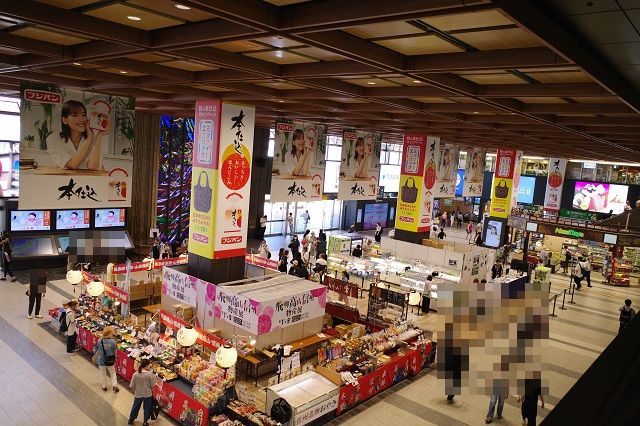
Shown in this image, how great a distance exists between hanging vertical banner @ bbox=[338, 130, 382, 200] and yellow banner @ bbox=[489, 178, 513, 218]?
31.7 feet

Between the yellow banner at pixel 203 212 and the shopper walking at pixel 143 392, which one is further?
the yellow banner at pixel 203 212

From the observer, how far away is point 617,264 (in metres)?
22.2

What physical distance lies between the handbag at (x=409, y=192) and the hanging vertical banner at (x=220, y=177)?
8086mm

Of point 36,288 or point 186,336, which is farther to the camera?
point 36,288

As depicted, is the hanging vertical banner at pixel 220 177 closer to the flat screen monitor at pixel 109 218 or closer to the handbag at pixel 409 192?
the handbag at pixel 409 192

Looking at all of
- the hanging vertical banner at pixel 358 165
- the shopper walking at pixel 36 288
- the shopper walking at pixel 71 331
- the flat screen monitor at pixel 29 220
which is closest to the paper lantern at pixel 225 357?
the shopper walking at pixel 71 331

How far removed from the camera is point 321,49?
5.15 m

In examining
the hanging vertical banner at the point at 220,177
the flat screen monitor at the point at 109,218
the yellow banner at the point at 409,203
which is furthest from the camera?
the flat screen monitor at the point at 109,218

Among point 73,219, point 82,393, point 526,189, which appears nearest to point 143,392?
point 82,393

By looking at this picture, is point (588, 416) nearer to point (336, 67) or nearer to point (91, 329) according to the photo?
point (336, 67)

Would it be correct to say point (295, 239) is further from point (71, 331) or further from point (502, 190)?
point (502, 190)

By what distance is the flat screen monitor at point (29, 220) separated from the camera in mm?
16031

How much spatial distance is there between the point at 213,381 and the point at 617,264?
68.8 ft

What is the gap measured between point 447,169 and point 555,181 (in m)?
12.9
